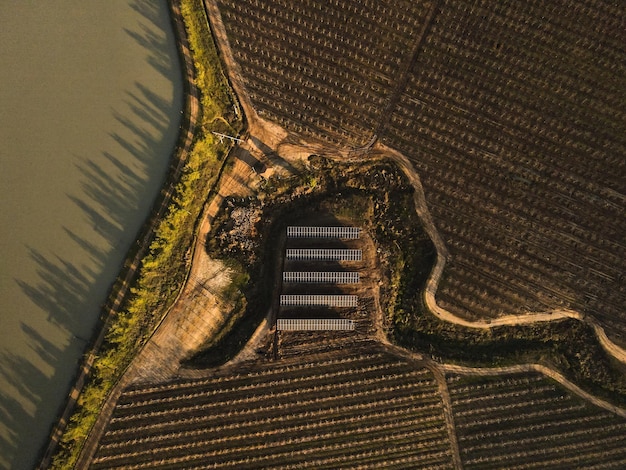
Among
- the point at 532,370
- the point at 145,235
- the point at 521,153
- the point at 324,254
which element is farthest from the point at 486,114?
the point at 145,235

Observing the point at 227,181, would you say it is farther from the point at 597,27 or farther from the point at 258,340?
the point at 597,27

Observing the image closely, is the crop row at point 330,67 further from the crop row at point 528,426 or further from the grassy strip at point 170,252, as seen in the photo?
the crop row at point 528,426

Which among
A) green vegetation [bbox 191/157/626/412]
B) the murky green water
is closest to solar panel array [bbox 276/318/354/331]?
green vegetation [bbox 191/157/626/412]

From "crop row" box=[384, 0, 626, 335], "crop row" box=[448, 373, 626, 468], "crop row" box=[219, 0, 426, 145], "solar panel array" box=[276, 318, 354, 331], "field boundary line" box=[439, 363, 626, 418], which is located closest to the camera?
"crop row" box=[448, 373, 626, 468]

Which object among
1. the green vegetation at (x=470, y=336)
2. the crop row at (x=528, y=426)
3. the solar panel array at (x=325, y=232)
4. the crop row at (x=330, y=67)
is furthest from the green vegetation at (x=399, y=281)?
the crop row at (x=330, y=67)

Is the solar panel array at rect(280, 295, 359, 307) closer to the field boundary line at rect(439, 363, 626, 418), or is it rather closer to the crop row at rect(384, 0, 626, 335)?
the crop row at rect(384, 0, 626, 335)

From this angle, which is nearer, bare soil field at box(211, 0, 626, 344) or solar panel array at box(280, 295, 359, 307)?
solar panel array at box(280, 295, 359, 307)

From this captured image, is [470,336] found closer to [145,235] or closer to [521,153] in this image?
[521,153]
